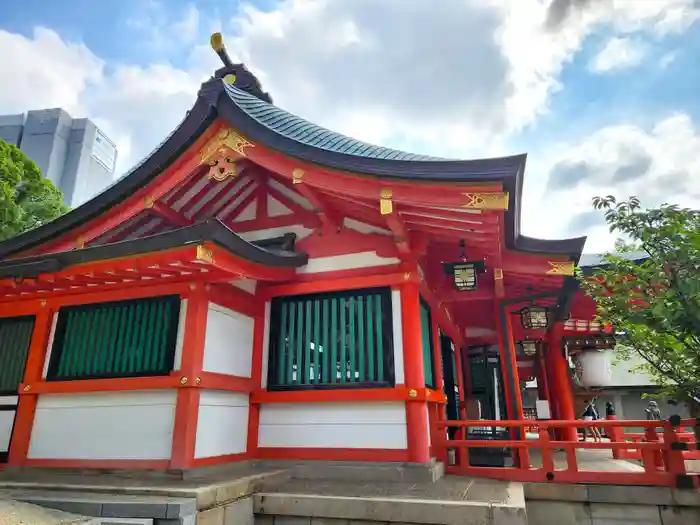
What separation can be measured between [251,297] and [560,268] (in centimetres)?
500

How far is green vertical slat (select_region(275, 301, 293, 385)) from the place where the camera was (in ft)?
22.4

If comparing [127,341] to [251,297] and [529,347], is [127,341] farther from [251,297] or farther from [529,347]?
[529,347]

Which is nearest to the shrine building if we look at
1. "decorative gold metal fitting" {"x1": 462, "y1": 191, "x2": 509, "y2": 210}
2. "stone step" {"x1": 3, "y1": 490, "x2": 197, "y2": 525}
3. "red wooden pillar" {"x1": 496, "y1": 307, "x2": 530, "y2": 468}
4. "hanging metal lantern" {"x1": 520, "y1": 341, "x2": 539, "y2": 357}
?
"decorative gold metal fitting" {"x1": 462, "y1": 191, "x2": 509, "y2": 210}

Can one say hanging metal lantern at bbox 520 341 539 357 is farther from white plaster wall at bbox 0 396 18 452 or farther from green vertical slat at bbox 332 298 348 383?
white plaster wall at bbox 0 396 18 452

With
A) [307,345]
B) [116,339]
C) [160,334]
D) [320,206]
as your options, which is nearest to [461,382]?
[307,345]

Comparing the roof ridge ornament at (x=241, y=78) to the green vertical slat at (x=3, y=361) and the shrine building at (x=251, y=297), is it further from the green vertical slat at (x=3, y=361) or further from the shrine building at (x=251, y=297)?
the green vertical slat at (x=3, y=361)

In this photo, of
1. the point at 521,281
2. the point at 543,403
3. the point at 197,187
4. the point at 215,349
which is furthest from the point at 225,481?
the point at 543,403

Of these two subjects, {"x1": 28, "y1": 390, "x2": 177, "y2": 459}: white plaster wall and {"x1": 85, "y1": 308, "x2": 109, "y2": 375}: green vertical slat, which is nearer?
{"x1": 28, "y1": 390, "x2": 177, "y2": 459}: white plaster wall

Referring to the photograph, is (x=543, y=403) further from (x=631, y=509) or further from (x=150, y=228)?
(x=150, y=228)

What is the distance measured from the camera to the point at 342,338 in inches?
263

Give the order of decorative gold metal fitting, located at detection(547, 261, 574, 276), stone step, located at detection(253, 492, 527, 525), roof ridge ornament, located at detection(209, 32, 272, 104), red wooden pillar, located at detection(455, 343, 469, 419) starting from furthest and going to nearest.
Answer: red wooden pillar, located at detection(455, 343, 469, 419), roof ridge ornament, located at detection(209, 32, 272, 104), decorative gold metal fitting, located at detection(547, 261, 574, 276), stone step, located at detection(253, 492, 527, 525)

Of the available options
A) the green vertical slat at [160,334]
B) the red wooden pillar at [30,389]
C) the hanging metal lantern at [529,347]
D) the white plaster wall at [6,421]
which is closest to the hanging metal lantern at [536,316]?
the hanging metal lantern at [529,347]

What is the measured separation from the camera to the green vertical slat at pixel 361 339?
21.1 feet

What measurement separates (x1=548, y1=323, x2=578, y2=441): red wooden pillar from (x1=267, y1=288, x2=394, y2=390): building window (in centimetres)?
774
